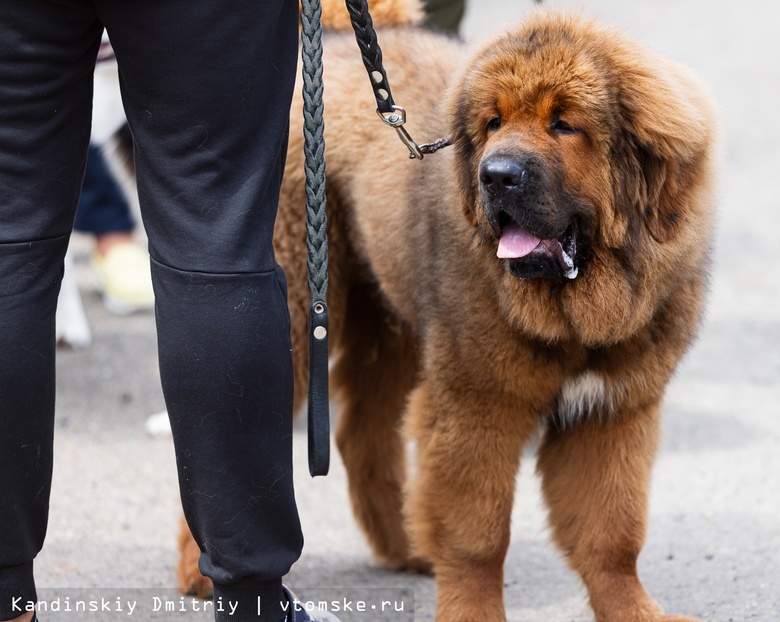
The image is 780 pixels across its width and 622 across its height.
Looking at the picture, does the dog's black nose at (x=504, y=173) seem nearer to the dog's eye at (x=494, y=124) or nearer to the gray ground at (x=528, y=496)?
the dog's eye at (x=494, y=124)

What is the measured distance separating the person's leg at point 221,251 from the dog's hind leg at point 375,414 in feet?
4.89

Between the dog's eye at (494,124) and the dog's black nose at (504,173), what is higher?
the dog's eye at (494,124)

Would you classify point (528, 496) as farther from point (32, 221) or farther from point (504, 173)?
point (32, 221)

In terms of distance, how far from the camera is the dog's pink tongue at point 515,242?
2631mm

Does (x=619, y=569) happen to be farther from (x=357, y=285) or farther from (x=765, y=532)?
(x=357, y=285)

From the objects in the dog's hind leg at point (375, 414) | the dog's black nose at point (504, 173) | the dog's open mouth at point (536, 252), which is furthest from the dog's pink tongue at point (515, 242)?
the dog's hind leg at point (375, 414)

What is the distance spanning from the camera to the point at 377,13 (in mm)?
3764

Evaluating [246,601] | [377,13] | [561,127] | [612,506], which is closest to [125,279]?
[377,13]

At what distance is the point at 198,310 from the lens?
6.91 feet

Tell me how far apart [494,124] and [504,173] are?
27 cm

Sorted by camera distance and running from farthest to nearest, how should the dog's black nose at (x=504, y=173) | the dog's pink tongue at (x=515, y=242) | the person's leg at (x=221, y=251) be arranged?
the dog's pink tongue at (x=515, y=242), the dog's black nose at (x=504, y=173), the person's leg at (x=221, y=251)

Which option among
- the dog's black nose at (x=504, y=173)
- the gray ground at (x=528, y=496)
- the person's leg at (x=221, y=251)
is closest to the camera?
the person's leg at (x=221, y=251)

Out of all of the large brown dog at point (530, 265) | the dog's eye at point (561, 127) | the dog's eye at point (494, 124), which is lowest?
the large brown dog at point (530, 265)

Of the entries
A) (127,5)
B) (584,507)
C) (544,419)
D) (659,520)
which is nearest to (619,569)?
(584,507)
